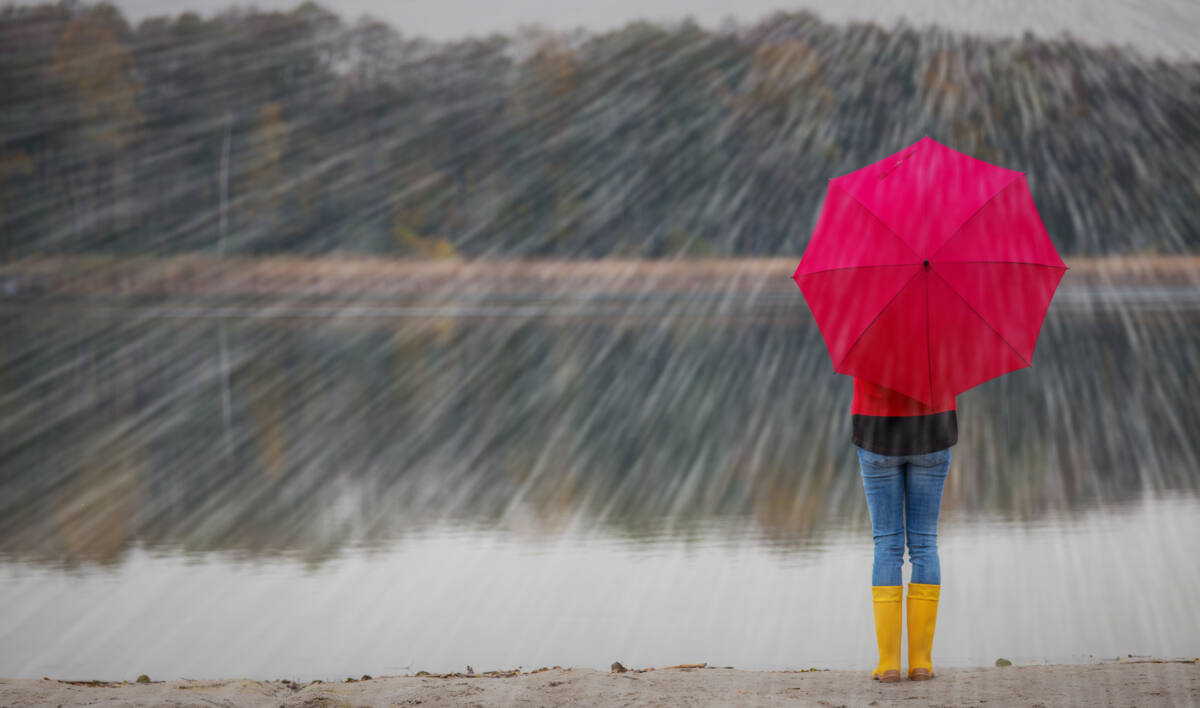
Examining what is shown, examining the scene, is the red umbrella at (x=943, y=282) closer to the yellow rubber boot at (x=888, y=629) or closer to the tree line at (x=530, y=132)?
the yellow rubber boot at (x=888, y=629)

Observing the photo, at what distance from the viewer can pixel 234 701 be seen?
313 centimetres

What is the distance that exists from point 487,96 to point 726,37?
2161 centimetres

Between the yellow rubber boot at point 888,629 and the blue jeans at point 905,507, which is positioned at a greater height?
the blue jeans at point 905,507

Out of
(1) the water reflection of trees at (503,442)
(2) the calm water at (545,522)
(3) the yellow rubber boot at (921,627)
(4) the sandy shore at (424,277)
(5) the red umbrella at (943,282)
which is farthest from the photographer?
(4) the sandy shore at (424,277)

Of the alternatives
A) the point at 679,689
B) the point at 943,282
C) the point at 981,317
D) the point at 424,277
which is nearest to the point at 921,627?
the point at 679,689

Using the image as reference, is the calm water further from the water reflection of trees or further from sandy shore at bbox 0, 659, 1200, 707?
sandy shore at bbox 0, 659, 1200, 707

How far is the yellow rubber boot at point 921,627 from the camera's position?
11.4ft

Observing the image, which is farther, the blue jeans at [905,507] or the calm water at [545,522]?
the calm water at [545,522]

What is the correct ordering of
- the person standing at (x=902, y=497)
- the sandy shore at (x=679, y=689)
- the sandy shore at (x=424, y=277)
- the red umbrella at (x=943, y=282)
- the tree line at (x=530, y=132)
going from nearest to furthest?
the sandy shore at (x=679, y=689) → the red umbrella at (x=943, y=282) → the person standing at (x=902, y=497) → the sandy shore at (x=424, y=277) → the tree line at (x=530, y=132)

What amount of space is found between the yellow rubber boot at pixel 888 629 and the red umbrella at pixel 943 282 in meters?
0.74

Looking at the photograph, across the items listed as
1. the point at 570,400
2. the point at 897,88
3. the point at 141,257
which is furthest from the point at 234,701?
the point at 897,88

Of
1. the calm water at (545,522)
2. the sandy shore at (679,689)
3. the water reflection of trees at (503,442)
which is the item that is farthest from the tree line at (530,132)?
the sandy shore at (679,689)

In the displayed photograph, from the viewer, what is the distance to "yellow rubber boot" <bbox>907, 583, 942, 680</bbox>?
11.4 feet

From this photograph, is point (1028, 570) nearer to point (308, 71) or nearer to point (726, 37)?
point (308, 71)
